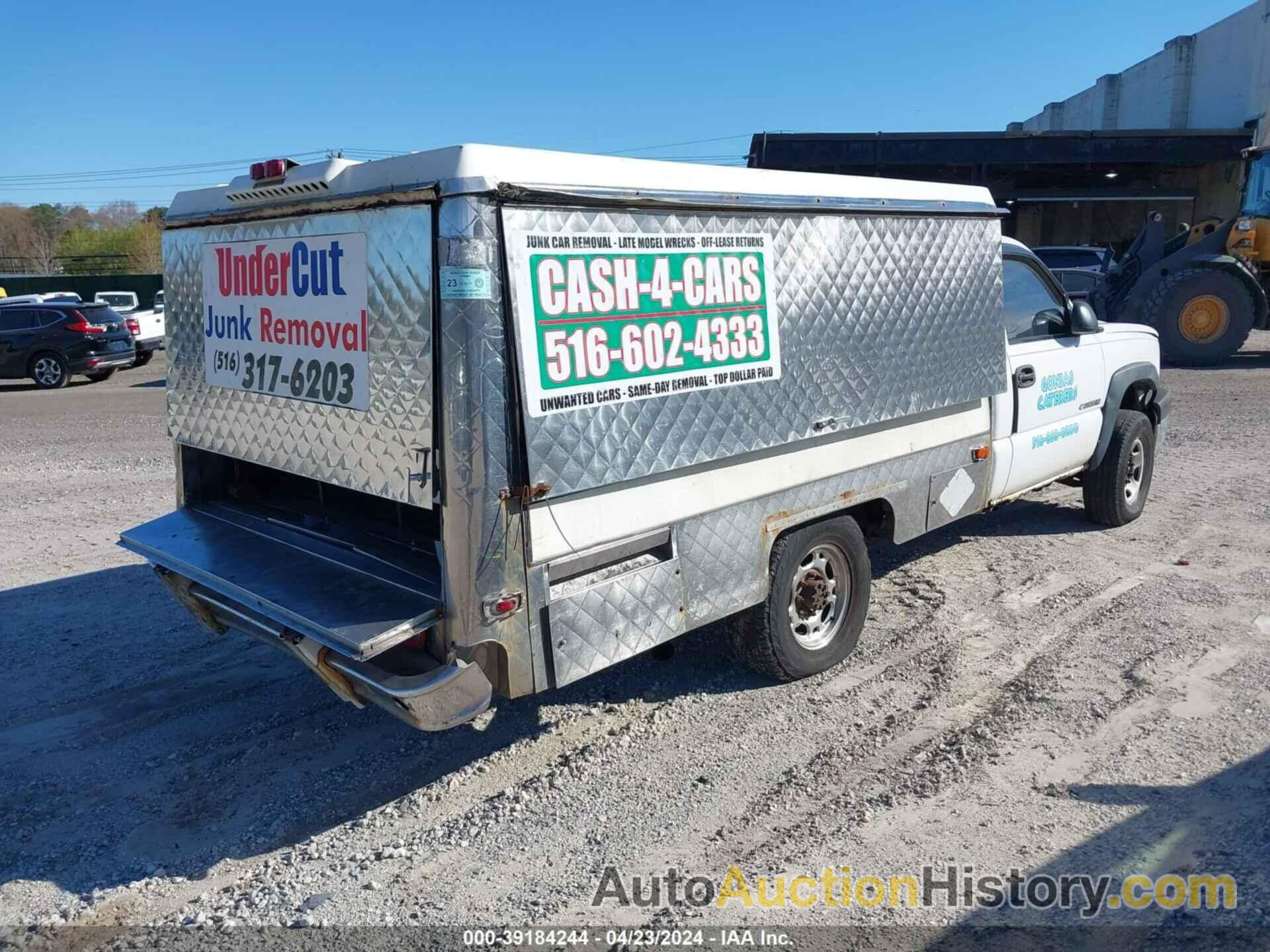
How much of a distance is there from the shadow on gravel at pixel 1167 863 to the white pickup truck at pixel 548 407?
1.54 meters

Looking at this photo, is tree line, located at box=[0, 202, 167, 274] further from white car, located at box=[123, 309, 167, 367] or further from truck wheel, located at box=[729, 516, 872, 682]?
truck wheel, located at box=[729, 516, 872, 682]

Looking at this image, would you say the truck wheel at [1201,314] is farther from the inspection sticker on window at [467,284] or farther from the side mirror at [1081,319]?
the inspection sticker on window at [467,284]

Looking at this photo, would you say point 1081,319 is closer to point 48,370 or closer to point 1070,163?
point 48,370

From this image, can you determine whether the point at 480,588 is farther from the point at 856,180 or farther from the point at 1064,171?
the point at 1064,171

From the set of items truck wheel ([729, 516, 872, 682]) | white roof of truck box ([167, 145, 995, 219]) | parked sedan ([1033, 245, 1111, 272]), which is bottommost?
truck wheel ([729, 516, 872, 682])

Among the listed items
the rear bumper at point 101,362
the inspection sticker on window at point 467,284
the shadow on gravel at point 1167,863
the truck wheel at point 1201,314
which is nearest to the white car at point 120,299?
the rear bumper at point 101,362

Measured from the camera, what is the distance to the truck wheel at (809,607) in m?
4.55

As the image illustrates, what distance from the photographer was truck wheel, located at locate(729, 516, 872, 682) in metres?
4.55

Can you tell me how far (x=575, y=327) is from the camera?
353 centimetres

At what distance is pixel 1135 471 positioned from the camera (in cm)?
741

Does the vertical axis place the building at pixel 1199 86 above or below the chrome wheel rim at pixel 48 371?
above

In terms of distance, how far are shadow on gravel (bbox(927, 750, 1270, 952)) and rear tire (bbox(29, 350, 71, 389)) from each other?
1938cm

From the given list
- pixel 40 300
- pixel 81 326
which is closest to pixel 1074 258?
pixel 81 326

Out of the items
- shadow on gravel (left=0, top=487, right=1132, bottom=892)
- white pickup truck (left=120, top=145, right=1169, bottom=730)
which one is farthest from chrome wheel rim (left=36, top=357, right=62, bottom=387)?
white pickup truck (left=120, top=145, right=1169, bottom=730)
